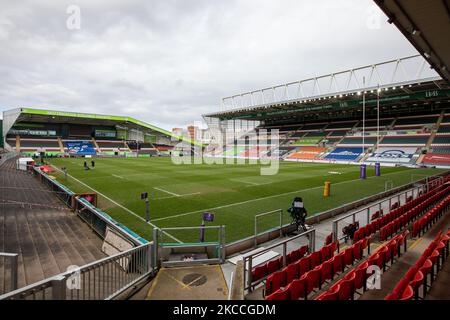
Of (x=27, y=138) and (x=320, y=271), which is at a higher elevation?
(x=27, y=138)

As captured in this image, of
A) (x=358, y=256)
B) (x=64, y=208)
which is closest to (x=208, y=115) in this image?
(x=64, y=208)

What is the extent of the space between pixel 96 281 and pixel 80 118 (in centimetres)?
6811

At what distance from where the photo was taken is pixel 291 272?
17.9ft

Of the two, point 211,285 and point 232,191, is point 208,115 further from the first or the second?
point 211,285

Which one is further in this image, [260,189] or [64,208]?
[260,189]

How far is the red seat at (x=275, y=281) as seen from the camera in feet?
16.5

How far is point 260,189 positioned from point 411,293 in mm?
15102

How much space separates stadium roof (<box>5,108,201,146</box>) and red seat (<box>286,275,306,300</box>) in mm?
63607

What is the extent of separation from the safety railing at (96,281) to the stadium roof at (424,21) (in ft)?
28.8

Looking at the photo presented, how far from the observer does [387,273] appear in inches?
241

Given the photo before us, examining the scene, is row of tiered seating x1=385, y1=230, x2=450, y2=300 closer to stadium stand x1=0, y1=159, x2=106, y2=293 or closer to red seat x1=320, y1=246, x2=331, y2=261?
red seat x1=320, y1=246, x2=331, y2=261

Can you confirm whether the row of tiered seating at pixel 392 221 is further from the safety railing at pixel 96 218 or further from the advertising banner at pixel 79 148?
the advertising banner at pixel 79 148

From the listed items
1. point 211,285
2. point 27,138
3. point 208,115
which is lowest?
point 211,285
